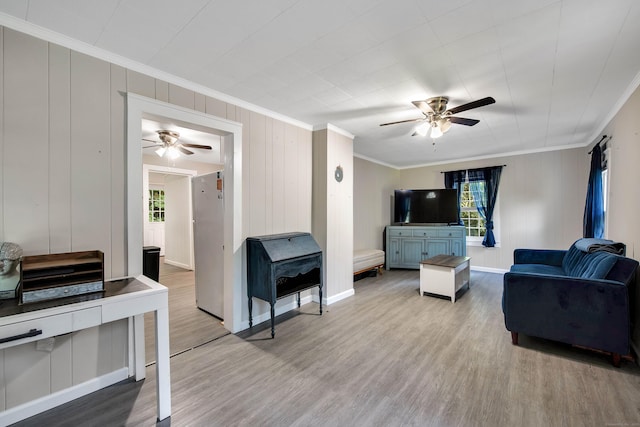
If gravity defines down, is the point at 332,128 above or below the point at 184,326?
above

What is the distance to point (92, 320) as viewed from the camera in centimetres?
148

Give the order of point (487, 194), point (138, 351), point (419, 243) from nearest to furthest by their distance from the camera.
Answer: point (138, 351)
point (487, 194)
point (419, 243)

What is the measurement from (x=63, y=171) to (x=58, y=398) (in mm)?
1517

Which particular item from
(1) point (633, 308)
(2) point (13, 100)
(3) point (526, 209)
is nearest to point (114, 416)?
(2) point (13, 100)

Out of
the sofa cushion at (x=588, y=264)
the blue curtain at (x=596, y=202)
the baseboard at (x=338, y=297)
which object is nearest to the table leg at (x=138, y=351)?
the baseboard at (x=338, y=297)

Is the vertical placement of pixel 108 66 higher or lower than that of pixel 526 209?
higher

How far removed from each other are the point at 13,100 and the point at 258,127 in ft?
6.19

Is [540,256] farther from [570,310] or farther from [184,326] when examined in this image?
[184,326]

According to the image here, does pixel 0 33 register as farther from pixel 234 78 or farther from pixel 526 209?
pixel 526 209

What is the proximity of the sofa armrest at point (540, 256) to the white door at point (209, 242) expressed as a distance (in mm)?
4370

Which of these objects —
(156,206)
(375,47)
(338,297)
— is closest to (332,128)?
(375,47)

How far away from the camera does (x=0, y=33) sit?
1646mm

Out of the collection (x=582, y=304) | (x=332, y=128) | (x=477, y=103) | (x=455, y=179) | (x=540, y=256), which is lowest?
(x=582, y=304)

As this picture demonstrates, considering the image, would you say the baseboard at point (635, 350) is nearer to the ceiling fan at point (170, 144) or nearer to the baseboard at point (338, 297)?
the baseboard at point (338, 297)
